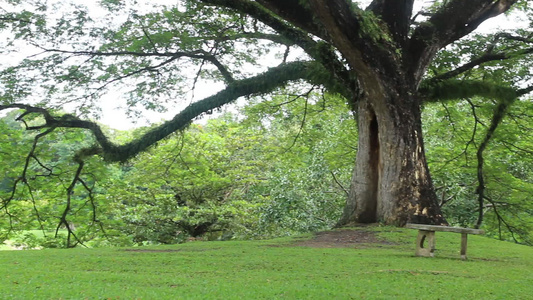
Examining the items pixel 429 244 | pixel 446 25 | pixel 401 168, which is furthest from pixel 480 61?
pixel 429 244

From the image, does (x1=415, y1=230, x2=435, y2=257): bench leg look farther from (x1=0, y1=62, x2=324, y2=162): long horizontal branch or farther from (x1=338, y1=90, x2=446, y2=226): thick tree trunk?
(x1=0, y1=62, x2=324, y2=162): long horizontal branch

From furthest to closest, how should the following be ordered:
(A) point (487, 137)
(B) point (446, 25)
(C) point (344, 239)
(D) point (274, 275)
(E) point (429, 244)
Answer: (A) point (487, 137), (B) point (446, 25), (C) point (344, 239), (E) point (429, 244), (D) point (274, 275)

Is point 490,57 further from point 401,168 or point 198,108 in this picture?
point 198,108

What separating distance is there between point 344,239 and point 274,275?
3923mm

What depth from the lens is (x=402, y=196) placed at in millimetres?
9016

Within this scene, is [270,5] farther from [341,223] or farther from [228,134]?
[228,134]

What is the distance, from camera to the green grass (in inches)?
150

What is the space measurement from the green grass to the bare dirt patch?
1.78 ft

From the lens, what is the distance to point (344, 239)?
336 inches

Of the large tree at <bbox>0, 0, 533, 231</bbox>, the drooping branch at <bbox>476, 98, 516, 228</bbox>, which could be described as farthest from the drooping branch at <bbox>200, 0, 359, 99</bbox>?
the drooping branch at <bbox>476, 98, 516, 228</bbox>

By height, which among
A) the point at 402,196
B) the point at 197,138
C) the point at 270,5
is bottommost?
the point at 402,196

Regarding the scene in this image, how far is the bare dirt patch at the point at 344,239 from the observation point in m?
7.91

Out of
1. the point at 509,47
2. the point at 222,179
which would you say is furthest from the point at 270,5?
the point at 222,179

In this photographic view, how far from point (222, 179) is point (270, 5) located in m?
9.22
